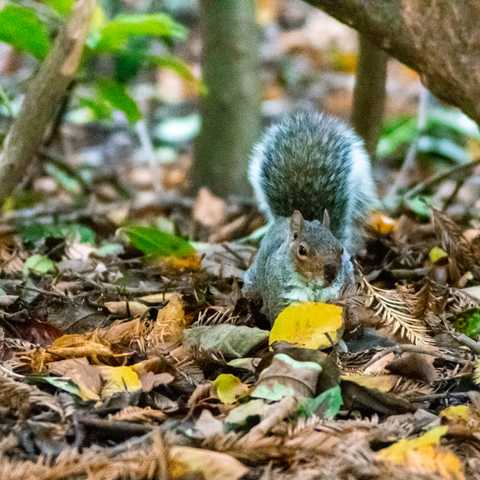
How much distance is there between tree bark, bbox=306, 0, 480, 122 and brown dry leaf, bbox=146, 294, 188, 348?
101 centimetres

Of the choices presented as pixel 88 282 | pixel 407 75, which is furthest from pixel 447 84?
pixel 407 75

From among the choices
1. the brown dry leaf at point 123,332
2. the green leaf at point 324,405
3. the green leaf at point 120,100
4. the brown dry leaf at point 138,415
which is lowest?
the brown dry leaf at point 123,332

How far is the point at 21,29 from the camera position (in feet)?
11.2

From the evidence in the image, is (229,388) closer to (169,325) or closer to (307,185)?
(169,325)

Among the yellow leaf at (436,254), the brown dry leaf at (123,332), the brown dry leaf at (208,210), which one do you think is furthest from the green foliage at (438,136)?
the brown dry leaf at (123,332)

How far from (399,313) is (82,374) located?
84cm

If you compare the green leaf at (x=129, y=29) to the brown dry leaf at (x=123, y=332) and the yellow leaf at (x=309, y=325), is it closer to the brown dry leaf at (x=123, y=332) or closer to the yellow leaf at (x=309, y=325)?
the brown dry leaf at (x=123, y=332)

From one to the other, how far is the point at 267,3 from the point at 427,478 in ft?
28.2

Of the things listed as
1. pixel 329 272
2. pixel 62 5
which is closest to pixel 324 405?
pixel 329 272

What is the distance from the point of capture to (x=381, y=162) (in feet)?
22.9

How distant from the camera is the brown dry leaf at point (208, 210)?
4559mm

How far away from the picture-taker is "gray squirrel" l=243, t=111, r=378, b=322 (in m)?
3.01

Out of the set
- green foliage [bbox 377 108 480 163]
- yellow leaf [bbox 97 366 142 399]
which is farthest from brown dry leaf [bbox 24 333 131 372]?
green foliage [bbox 377 108 480 163]

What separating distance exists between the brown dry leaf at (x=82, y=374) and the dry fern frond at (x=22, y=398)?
0.30 ft
